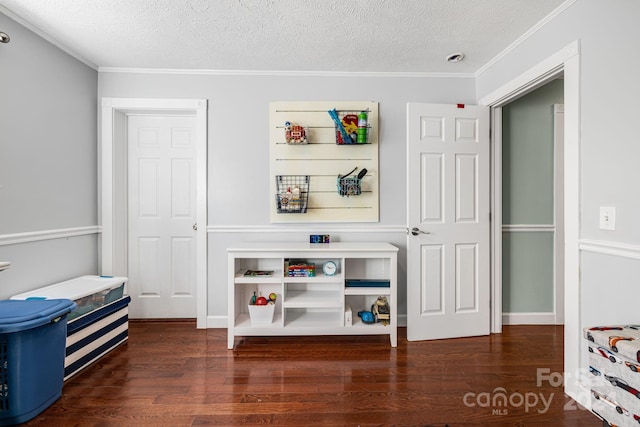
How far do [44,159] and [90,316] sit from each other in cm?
122

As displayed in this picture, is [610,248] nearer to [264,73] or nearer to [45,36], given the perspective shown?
[264,73]

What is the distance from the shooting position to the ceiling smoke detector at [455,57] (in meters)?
2.58

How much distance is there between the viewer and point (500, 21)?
211 cm

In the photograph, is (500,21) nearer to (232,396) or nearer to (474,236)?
(474,236)

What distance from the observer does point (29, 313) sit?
1617mm

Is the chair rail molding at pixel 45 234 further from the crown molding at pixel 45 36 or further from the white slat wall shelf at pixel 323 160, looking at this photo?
the white slat wall shelf at pixel 323 160

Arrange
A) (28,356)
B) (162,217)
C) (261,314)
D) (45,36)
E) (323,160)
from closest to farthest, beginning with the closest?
(28,356), (45,36), (261,314), (323,160), (162,217)

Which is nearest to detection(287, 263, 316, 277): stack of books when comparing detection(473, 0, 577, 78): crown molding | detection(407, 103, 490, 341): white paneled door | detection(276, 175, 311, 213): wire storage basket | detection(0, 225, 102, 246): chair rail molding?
detection(276, 175, 311, 213): wire storage basket

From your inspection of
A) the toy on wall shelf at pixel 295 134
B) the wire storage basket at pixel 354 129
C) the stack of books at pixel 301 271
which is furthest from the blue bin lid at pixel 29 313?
the wire storage basket at pixel 354 129

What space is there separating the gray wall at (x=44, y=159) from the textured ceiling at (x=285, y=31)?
233mm

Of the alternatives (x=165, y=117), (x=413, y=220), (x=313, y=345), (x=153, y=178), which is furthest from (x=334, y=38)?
(x=313, y=345)

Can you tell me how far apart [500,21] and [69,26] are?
3.00 m

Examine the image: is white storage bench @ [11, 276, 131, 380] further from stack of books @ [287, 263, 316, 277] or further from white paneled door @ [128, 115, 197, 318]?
stack of books @ [287, 263, 316, 277]

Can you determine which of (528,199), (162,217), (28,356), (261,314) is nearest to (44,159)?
(162,217)
